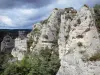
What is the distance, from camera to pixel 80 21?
43875mm

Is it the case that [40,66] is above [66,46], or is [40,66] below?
below

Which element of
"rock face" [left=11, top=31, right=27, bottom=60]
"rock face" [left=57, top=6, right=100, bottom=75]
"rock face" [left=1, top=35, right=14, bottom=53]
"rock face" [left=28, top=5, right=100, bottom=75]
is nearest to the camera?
"rock face" [left=57, top=6, right=100, bottom=75]

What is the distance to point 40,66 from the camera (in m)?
52.6

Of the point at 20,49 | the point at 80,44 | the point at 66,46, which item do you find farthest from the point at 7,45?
the point at 80,44

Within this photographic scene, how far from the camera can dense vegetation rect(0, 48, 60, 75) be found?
169 ft

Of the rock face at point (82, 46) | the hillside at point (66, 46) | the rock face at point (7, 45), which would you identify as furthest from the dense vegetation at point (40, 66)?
the rock face at point (7, 45)

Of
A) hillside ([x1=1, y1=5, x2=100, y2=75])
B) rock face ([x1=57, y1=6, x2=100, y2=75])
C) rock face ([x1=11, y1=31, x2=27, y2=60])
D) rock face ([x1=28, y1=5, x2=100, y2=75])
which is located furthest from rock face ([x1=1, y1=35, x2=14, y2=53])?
rock face ([x1=57, y1=6, x2=100, y2=75])

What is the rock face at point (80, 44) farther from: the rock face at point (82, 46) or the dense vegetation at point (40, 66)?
the dense vegetation at point (40, 66)

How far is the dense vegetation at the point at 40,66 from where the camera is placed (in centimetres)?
5141

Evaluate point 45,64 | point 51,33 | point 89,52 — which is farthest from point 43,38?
point 89,52

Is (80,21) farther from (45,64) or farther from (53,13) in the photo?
(53,13)

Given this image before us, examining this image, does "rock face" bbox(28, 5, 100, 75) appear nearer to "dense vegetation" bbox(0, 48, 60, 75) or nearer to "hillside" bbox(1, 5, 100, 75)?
"hillside" bbox(1, 5, 100, 75)

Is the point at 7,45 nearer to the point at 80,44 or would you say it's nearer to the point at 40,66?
the point at 40,66

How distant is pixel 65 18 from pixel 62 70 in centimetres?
1322
